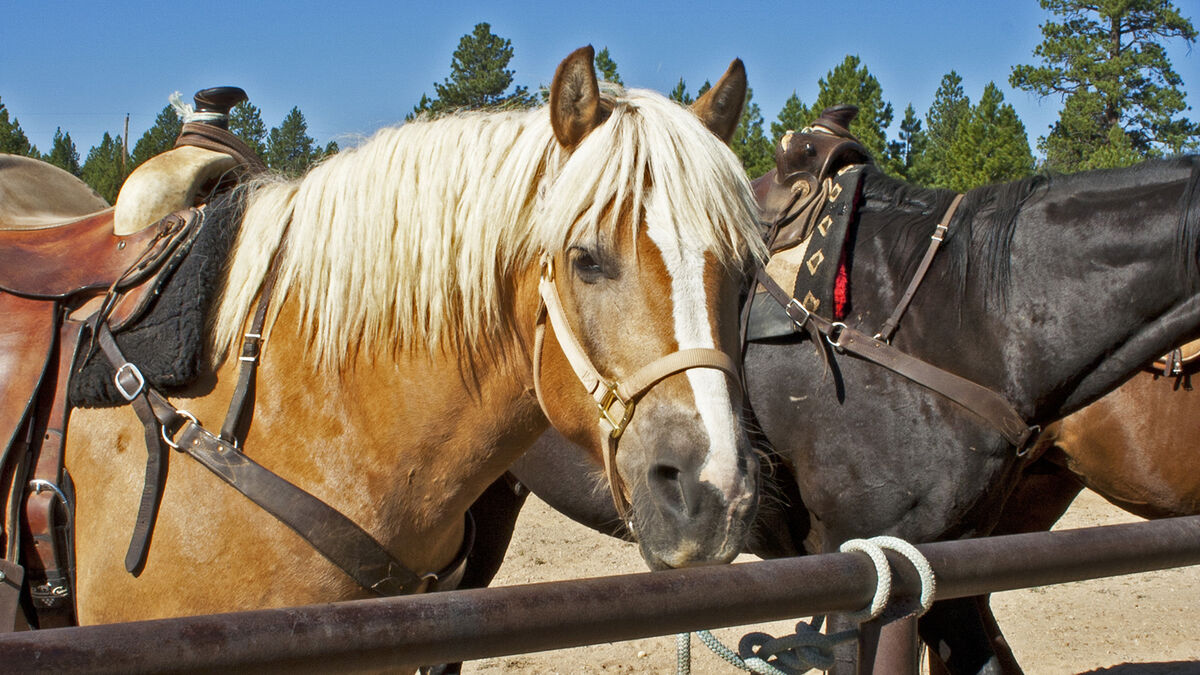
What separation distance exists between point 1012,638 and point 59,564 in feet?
13.7

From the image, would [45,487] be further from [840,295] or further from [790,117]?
[790,117]

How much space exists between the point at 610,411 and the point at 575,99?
1.83 ft

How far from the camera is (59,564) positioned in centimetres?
176

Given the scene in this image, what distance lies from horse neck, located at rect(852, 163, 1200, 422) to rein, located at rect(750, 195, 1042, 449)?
46mm

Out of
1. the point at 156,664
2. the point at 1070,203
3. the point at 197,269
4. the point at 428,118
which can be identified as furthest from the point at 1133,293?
the point at 156,664

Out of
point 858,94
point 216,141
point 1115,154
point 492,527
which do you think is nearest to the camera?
point 216,141

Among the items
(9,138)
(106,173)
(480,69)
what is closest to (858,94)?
(480,69)

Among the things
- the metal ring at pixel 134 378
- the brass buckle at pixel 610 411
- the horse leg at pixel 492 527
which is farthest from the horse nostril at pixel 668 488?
the horse leg at pixel 492 527

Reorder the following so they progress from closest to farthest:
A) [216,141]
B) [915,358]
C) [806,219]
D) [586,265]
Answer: [586,265], [216,141], [915,358], [806,219]

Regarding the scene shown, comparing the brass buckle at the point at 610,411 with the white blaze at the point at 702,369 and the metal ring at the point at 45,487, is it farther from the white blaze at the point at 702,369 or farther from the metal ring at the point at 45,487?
the metal ring at the point at 45,487

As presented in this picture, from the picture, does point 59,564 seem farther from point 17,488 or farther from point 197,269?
point 197,269

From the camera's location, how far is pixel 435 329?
1.70 m

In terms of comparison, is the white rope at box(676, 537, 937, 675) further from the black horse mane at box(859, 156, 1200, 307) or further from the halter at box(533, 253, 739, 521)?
the black horse mane at box(859, 156, 1200, 307)

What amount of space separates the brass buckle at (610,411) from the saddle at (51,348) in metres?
0.92
